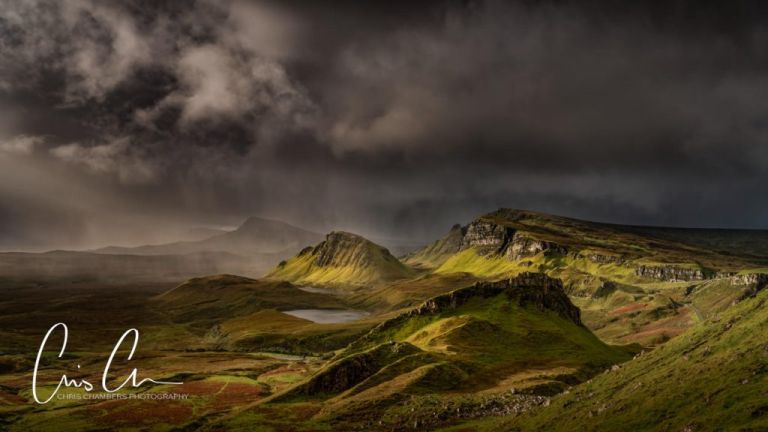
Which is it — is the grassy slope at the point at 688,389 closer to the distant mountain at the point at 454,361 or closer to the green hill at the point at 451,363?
the distant mountain at the point at 454,361

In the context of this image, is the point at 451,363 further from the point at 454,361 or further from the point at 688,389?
the point at 688,389

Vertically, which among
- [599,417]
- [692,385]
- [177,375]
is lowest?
[177,375]

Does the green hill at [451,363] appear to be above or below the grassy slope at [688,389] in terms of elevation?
below

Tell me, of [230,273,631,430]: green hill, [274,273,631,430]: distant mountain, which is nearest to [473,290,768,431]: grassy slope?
[274,273,631,430]: distant mountain

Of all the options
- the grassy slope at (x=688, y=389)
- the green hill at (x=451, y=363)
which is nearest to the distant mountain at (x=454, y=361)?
the green hill at (x=451, y=363)

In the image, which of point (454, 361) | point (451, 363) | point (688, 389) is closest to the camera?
point (688, 389)

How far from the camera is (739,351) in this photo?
197 ft

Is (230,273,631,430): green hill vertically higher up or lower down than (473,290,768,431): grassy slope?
lower down

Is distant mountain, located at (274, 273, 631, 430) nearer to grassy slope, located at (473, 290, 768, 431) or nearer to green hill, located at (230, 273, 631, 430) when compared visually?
green hill, located at (230, 273, 631, 430)

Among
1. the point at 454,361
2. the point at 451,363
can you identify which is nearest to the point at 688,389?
the point at 451,363

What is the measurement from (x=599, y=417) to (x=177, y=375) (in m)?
162

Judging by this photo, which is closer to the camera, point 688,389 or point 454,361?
point 688,389

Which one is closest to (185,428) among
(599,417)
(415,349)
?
(415,349)

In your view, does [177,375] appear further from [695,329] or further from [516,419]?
[695,329]
